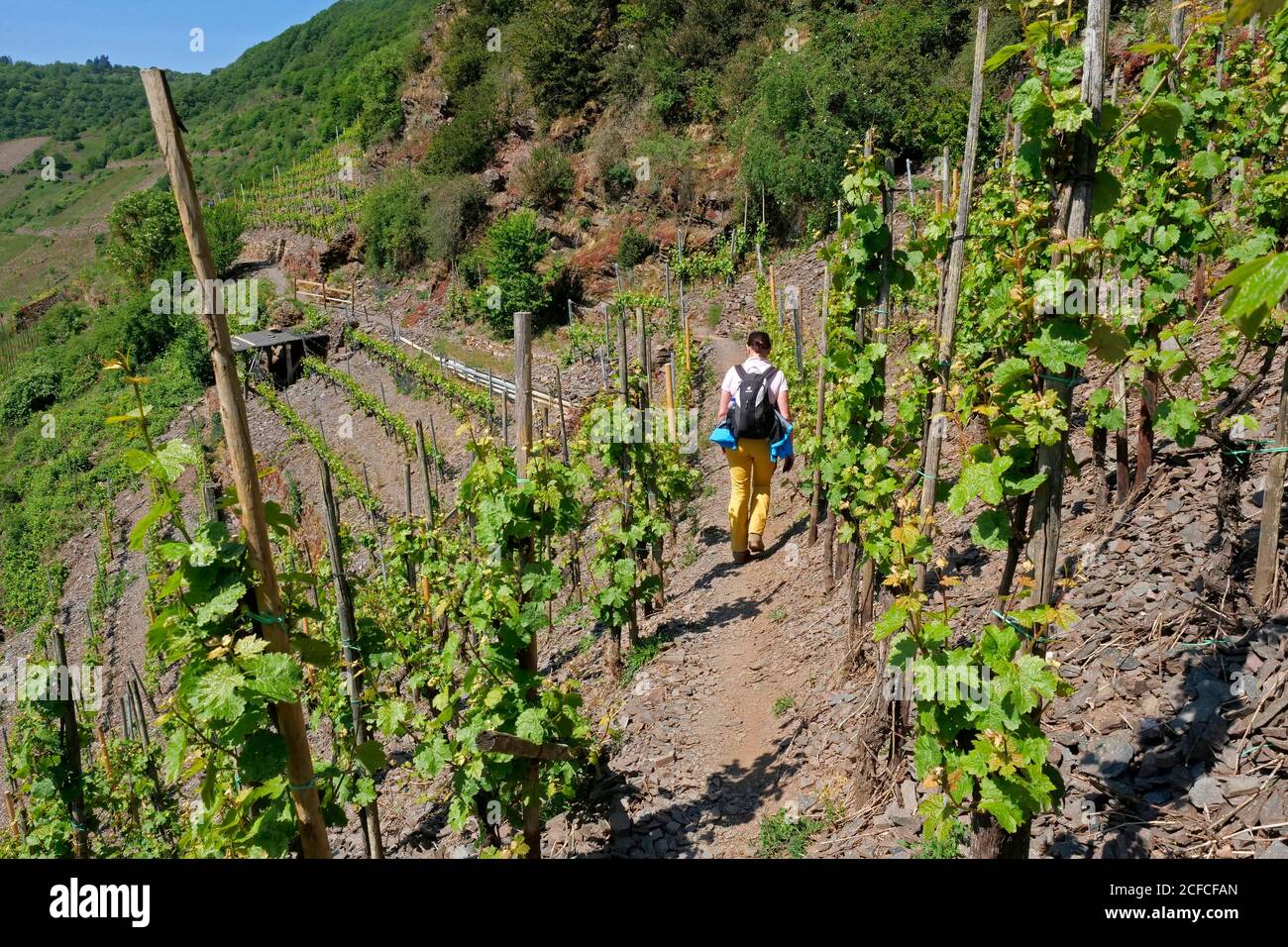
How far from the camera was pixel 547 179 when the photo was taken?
31.6m

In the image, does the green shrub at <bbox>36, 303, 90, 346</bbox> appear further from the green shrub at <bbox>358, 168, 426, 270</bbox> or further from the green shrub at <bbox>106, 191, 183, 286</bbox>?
the green shrub at <bbox>358, 168, 426, 270</bbox>

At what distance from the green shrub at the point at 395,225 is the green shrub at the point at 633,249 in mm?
10520

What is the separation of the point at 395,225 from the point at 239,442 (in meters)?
35.2

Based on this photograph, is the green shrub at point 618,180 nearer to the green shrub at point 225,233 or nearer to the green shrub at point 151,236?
the green shrub at point 225,233

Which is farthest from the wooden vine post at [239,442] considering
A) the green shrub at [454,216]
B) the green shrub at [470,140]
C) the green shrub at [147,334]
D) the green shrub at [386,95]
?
the green shrub at [386,95]

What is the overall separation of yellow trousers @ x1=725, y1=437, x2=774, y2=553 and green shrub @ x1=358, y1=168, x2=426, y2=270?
96.4 ft

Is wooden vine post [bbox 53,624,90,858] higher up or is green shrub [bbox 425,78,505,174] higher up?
green shrub [bbox 425,78,505,174]

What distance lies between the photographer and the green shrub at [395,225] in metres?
34.7

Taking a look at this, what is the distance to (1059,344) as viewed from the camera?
2.93 meters

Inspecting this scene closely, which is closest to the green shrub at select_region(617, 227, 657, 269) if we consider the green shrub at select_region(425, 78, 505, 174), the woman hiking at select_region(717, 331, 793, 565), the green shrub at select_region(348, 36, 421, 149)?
the green shrub at select_region(425, 78, 505, 174)

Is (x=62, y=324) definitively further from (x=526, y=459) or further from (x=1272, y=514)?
(x=1272, y=514)

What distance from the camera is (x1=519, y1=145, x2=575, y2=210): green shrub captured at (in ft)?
104

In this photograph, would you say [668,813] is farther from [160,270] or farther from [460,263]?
[160,270]
